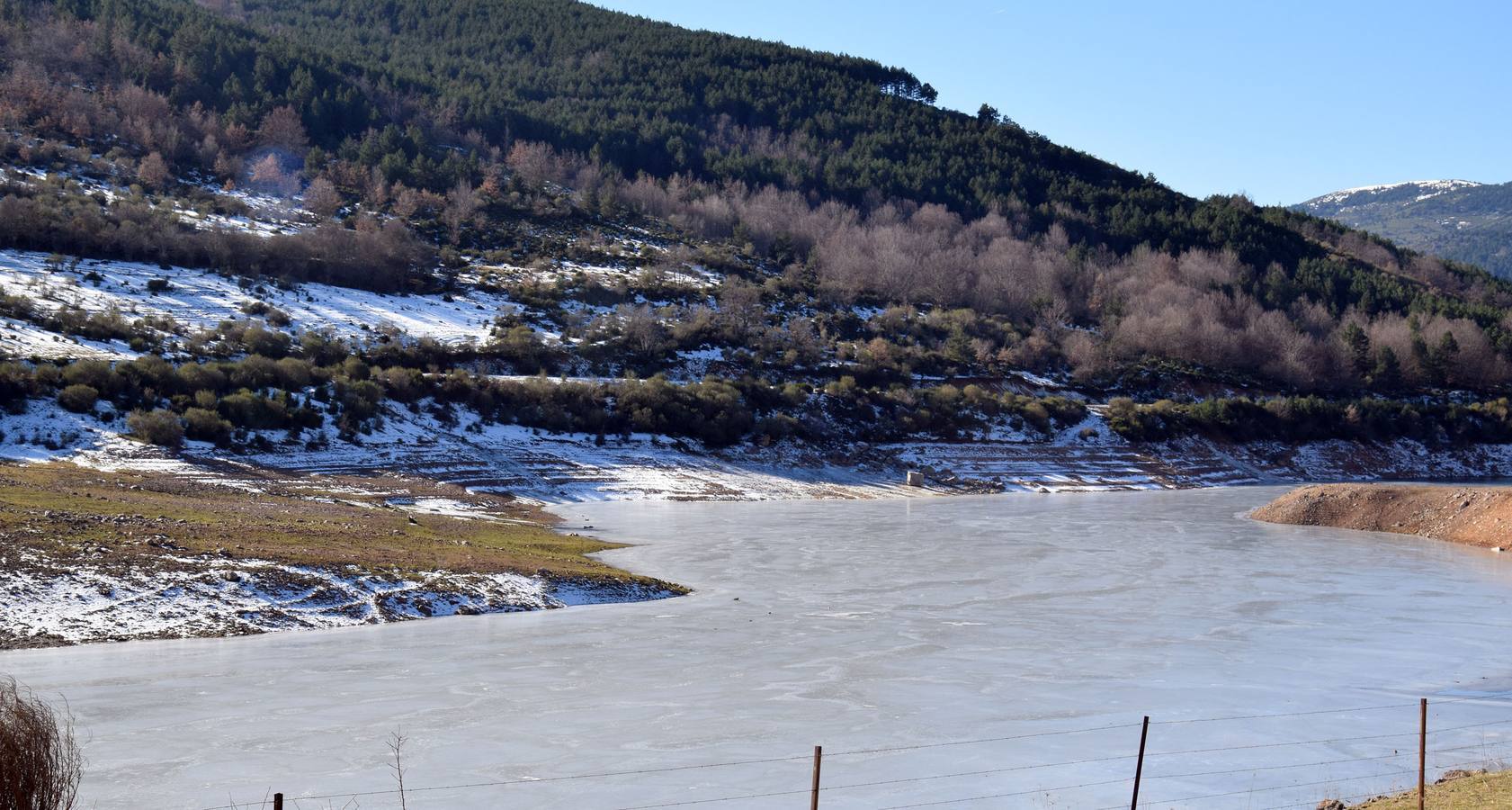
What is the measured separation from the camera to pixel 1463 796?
447 inches

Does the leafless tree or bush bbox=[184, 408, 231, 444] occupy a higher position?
the leafless tree

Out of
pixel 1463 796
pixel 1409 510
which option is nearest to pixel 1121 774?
pixel 1463 796

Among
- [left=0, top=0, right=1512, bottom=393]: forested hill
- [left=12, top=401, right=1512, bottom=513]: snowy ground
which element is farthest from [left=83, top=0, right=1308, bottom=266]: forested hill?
[left=12, top=401, right=1512, bottom=513]: snowy ground

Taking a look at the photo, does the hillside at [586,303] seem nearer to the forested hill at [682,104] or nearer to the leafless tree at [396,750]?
the forested hill at [682,104]

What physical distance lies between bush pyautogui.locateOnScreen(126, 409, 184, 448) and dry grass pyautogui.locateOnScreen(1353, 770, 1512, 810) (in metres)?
41.8

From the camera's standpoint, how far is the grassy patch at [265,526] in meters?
24.6

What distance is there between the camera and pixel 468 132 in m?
130

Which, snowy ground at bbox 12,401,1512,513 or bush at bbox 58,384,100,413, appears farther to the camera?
bush at bbox 58,384,100,413

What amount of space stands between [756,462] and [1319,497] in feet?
78.2

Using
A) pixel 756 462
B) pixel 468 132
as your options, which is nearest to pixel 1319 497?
pixel 756 462

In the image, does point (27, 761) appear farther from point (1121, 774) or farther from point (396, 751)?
point (1121, 774)

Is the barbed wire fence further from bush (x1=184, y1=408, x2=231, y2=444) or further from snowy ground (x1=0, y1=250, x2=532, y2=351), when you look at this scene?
snowy ground (x1=0, y1=250, x2=532, y2=351)

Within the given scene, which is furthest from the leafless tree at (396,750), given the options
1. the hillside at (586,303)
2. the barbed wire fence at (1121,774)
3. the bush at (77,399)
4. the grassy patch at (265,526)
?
the bush at (77,399)

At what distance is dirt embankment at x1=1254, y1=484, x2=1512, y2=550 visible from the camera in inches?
1642
